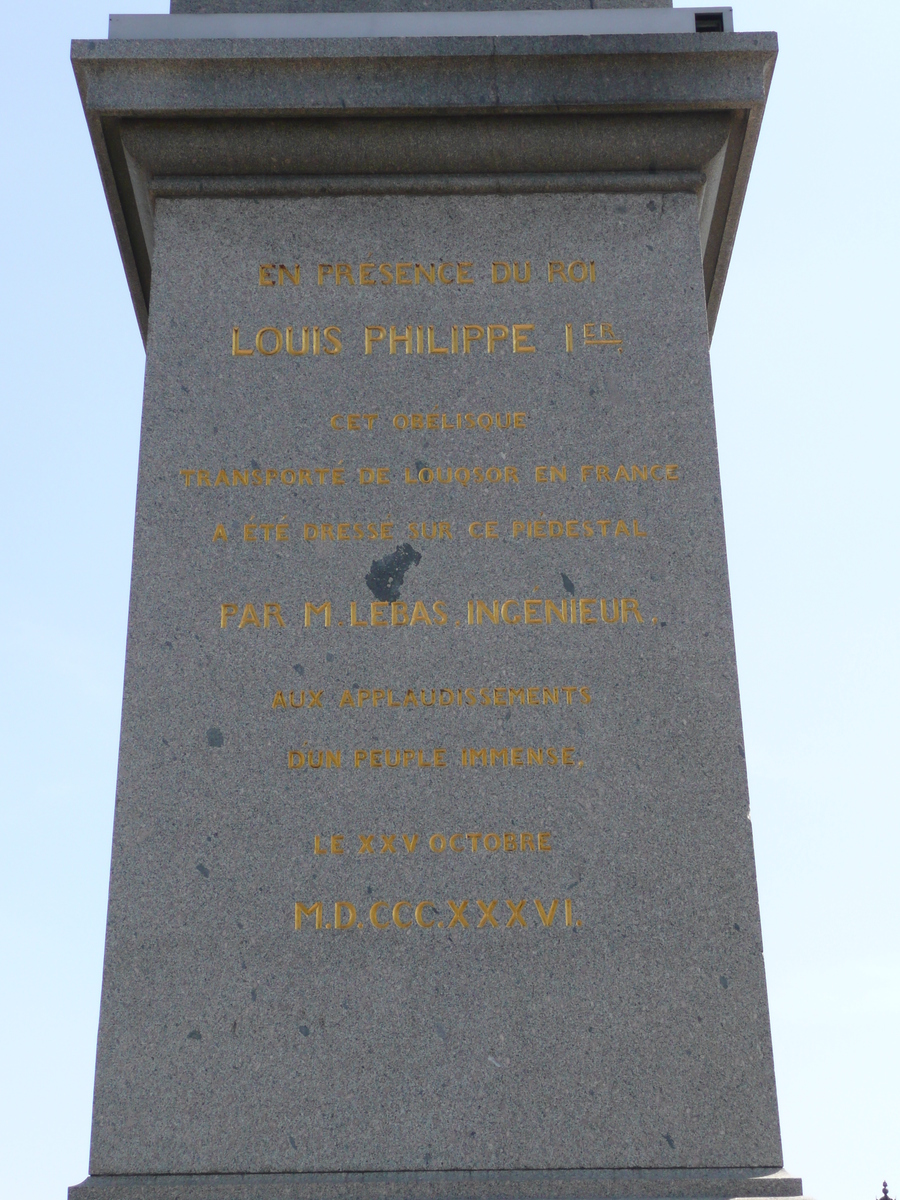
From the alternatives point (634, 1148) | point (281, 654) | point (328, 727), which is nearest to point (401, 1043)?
point (634, 1148)

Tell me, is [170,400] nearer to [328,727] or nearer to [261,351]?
[261,351]

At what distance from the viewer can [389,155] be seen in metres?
6.73

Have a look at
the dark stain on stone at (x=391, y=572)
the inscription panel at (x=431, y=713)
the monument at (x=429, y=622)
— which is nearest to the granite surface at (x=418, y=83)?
the monument at (x=429, y=622)

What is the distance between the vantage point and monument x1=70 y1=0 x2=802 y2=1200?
17.1ft

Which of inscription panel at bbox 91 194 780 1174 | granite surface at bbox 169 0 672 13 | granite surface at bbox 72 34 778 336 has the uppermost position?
granite surface at bbox 169 0 672 13

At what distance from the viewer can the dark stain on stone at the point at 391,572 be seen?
19.7 feet

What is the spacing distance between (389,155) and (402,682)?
103 inches

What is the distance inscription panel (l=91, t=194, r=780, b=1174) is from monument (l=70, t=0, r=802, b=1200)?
15 mm

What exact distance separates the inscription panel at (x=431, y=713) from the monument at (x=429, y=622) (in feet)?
0.05

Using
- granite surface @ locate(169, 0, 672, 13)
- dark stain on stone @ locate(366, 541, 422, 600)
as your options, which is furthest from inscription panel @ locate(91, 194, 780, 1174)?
granite surface @ locate(169, 0, 672, 13)

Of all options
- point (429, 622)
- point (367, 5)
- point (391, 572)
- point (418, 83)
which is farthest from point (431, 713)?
point (367, 5)

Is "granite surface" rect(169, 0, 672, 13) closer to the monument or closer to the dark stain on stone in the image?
the monument

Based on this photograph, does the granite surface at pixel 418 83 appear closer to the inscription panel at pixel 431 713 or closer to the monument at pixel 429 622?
the monument at pixel 429 622

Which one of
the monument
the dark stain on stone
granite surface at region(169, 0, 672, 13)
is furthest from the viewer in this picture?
granite surface at region(169, 0, 672, 13)
